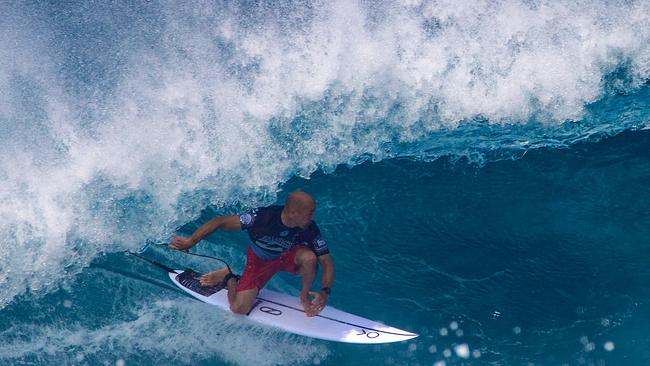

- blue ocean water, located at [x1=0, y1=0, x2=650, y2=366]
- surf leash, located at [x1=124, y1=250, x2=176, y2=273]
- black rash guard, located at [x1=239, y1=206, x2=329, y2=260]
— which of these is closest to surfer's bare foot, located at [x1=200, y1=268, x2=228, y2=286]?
blue ocean water, located at [x1=0, y1=0, x2=650, y2=366]

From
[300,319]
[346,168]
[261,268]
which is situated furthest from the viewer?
[346,168]

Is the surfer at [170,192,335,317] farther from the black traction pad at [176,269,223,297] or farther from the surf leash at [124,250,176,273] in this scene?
the surf leash at [124,250,176,273]

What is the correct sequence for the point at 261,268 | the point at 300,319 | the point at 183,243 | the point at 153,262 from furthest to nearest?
1. the point at 153,262
2. the point at 300,319
3. the point at 261,268
4. the point at 183,243

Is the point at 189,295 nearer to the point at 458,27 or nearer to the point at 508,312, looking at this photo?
the point at 508,312

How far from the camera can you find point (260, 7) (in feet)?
26.8

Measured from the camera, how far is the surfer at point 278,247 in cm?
494

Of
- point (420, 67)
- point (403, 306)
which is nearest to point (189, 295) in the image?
point (403, 306)

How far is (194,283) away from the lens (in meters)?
6.01

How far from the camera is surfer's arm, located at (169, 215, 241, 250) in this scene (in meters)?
4.95

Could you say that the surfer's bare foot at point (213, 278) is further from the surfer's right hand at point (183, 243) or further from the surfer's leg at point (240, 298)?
the surfer's right hand at point (183, 243)

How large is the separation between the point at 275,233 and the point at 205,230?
24.8 inches

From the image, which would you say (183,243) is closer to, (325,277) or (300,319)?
(325,277)

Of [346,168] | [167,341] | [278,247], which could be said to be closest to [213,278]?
Result: [167,341]

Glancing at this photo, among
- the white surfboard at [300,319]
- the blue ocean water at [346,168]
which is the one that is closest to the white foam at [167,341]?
the blue ocean water at [346,168]
